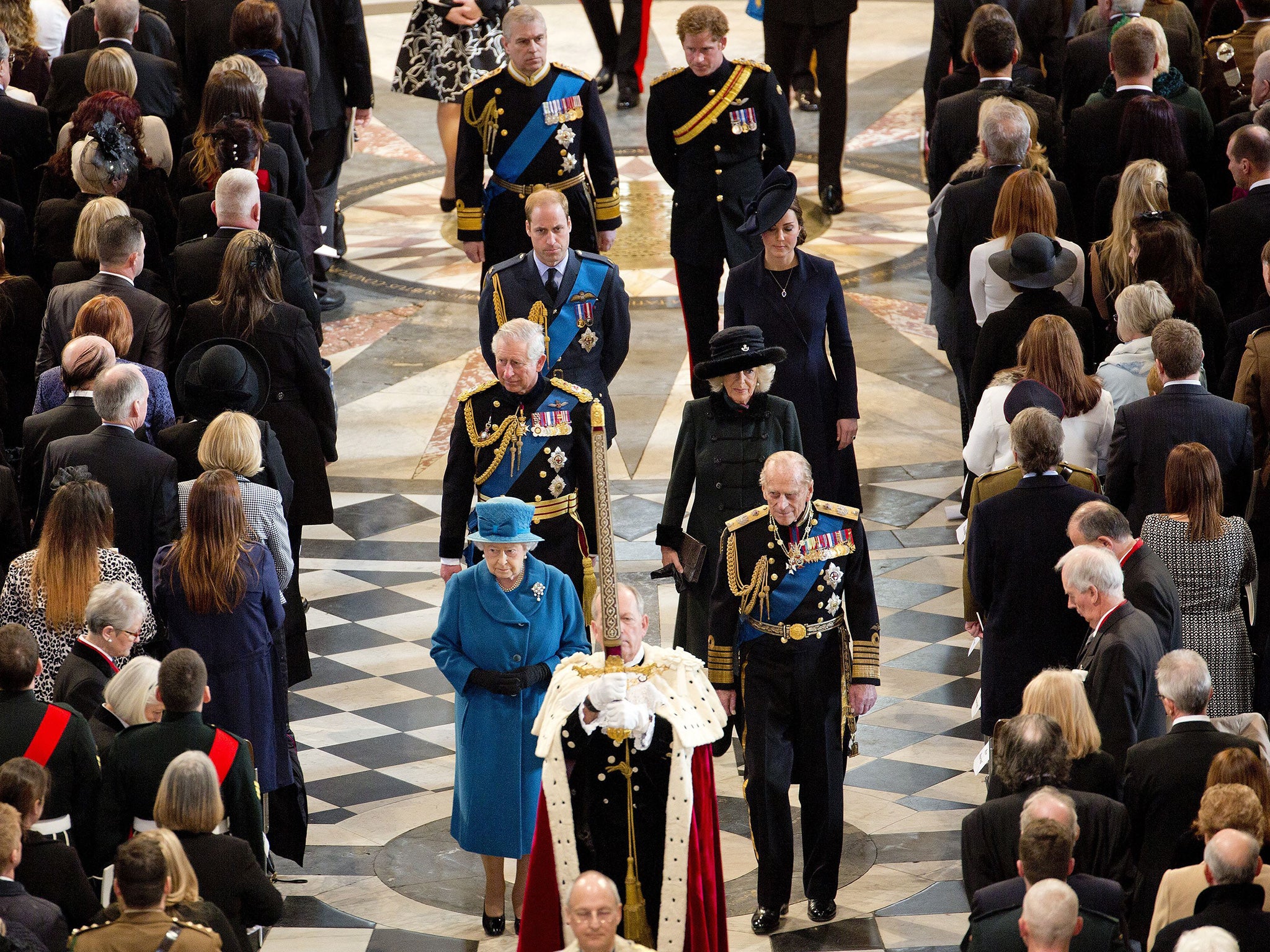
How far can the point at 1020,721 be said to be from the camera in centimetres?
583

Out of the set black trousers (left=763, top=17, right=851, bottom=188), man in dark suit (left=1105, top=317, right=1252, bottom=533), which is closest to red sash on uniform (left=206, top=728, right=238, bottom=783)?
man in dark suit (left=1105, top=317, right=1252, bottom=533)

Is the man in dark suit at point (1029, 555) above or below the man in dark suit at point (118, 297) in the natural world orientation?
below

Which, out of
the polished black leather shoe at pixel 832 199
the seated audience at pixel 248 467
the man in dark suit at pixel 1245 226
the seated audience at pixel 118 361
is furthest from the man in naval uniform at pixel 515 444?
the polished black leather shoe at pixel 832 199

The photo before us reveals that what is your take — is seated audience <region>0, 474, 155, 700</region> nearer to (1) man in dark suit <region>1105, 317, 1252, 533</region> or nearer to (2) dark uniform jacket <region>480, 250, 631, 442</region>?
(2) dark uniform jacket <region>480, 250, 631, 442</region>

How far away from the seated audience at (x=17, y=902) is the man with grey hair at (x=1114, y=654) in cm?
318

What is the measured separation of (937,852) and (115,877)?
10.7 ft

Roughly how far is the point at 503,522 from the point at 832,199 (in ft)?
28.2

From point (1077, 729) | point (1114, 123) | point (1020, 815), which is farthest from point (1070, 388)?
point (1114, 123)

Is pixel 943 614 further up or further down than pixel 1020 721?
further down

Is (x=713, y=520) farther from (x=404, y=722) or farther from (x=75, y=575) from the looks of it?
(x=75, y=575)

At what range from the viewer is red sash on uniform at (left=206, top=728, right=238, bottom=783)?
19.7 ft

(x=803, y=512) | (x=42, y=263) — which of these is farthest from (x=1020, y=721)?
(x=42, y=263)

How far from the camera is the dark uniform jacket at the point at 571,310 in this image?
887 centimetres

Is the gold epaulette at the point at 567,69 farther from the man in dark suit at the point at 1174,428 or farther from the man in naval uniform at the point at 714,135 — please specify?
the man in dark suit at the point at 1174,428
